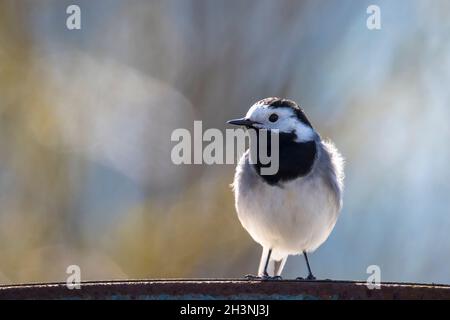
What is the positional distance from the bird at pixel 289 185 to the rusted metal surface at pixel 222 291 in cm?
214

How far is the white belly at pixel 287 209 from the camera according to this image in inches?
210

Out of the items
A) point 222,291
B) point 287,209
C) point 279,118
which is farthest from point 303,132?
point 222,291

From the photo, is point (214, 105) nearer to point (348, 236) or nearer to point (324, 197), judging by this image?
point (348, 236)

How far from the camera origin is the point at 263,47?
25.3 ft

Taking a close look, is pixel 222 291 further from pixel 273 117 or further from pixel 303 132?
pixel 303 132

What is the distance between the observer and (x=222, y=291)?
3164mm

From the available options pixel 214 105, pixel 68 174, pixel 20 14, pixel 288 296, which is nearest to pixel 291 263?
pixel 214 105

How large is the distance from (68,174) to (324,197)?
2.47 m

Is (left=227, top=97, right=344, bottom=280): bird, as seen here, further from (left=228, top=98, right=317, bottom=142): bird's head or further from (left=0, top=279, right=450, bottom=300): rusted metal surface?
(left=0, top=279, right=450, bottom=300): rusted metal surface

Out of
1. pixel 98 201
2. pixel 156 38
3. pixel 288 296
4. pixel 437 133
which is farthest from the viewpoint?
pixel 156 38

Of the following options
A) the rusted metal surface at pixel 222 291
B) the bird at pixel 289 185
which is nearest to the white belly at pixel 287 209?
the bird at pixel 289 185

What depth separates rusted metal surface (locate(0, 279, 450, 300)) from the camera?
3131 millimetres

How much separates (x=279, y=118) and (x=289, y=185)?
0.43 m

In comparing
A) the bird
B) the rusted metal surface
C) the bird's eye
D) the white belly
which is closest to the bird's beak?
the bird
